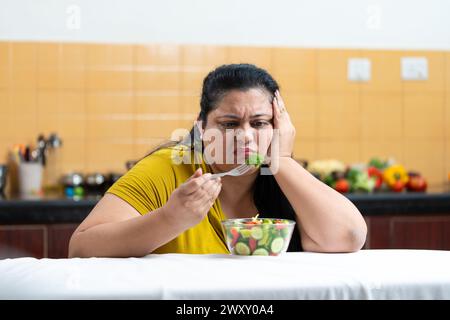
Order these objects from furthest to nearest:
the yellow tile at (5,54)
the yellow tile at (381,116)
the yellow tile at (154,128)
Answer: the yellow tile at (381,116) → the yellow tile at (154,128) → the yellow tile at (5,54)

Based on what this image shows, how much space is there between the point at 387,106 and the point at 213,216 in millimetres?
2351

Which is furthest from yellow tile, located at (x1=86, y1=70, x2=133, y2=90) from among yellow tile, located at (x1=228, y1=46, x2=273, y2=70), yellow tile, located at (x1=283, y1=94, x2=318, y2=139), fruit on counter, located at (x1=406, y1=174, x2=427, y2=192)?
fruit on counter, located at (x1=406, y1=174, x2=427, y2=192)

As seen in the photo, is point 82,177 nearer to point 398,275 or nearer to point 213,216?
point 213,216

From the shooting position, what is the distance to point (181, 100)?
3449 mm

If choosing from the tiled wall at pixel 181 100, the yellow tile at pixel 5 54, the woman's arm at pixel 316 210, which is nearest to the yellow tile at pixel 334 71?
the tiled wall at pixel 181 100

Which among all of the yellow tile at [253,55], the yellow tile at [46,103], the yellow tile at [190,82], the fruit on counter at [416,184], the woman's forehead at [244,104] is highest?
the yellow tile at [253,55]

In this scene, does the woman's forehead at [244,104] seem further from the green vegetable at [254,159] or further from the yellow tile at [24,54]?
the yellow tile at [24,54]

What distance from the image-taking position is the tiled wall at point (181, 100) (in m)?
3.31

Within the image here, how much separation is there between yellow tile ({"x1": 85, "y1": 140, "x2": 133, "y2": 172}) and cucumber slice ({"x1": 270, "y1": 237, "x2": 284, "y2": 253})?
2231 millimetres

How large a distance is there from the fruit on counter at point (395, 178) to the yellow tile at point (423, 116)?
0.39m

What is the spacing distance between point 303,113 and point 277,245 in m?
2.39

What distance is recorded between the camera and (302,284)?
975mm

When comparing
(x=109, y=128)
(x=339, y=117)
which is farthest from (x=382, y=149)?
(x=109, y=128)

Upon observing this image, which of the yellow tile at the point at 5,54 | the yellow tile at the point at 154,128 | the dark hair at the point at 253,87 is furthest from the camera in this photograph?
the yellow tile at the point at 154,128
